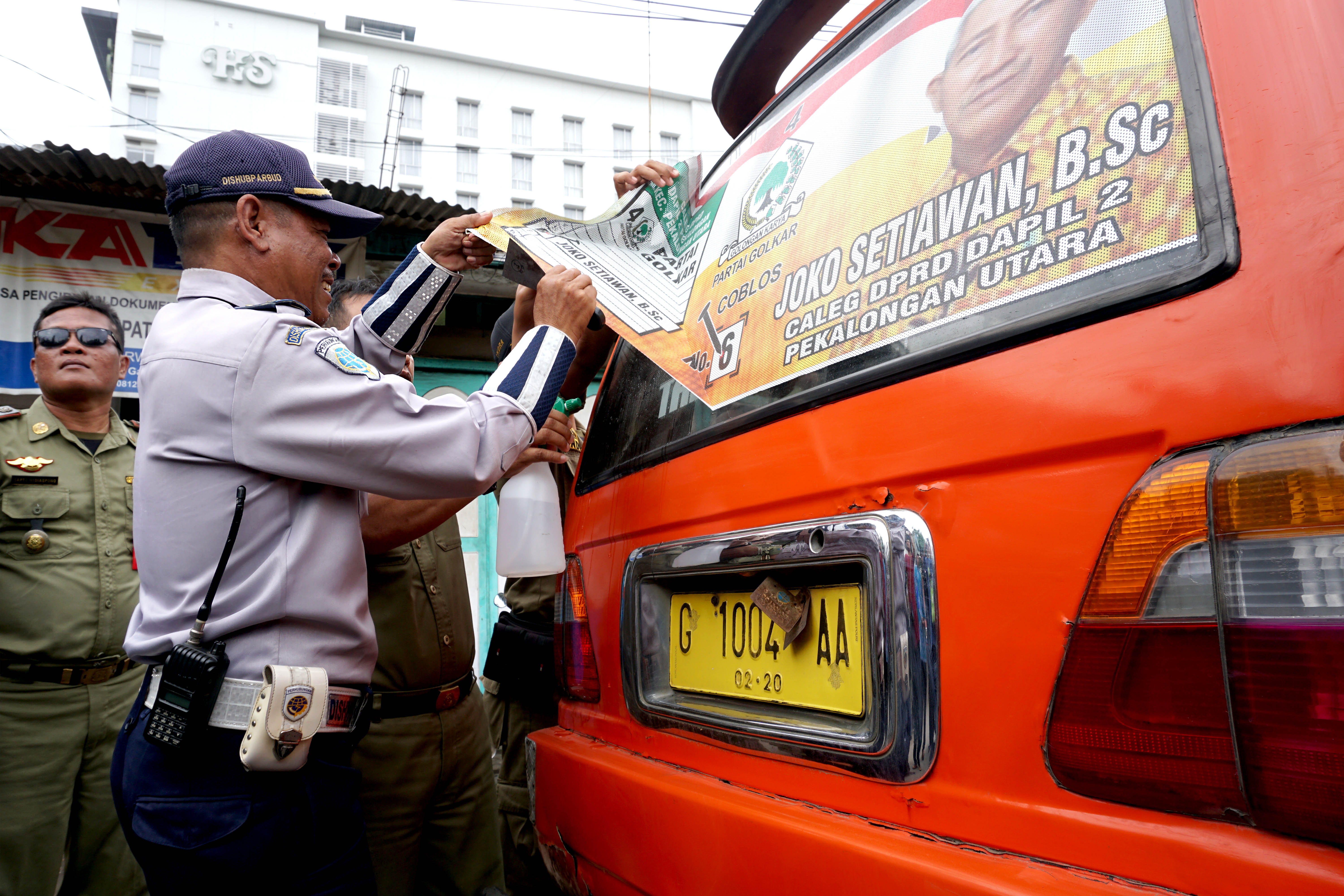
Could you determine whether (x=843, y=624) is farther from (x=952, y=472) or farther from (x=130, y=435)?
(x=130, y=435)

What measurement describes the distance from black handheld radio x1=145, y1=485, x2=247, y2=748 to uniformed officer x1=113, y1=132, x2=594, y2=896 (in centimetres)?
2

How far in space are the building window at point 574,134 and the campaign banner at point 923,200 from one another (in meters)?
43.3

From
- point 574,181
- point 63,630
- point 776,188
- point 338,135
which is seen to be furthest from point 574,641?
point 574,181

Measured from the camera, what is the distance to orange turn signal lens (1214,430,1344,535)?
647 millimetres

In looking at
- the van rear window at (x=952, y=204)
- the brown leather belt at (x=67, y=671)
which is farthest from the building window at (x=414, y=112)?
the van rear window at (x=952, y=204)

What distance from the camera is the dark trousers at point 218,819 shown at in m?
1.25

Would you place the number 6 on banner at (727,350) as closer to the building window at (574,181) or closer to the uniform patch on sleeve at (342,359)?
the uniform patch on sleeve at (342,359)

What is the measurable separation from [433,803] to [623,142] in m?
44.3

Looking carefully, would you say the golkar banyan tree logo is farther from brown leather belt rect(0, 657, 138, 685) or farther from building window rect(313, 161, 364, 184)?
building window rect(313, 161, 364, 184)

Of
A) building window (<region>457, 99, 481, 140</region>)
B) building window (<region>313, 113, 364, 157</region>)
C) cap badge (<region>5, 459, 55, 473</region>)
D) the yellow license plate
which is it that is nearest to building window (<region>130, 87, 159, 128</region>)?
building window (<region>313, 113, 364, 157</region>)

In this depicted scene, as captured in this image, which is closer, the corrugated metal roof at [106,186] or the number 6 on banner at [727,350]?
the number 6 on banner at [727,350]

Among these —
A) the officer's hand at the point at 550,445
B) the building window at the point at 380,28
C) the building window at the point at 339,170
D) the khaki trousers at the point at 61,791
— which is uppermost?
the building window at the point at 380,28

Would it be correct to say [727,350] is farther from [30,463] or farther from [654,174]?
[30,463]

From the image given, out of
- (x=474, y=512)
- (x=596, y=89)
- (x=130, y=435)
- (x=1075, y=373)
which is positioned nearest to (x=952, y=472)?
(x=1075, y=373)
